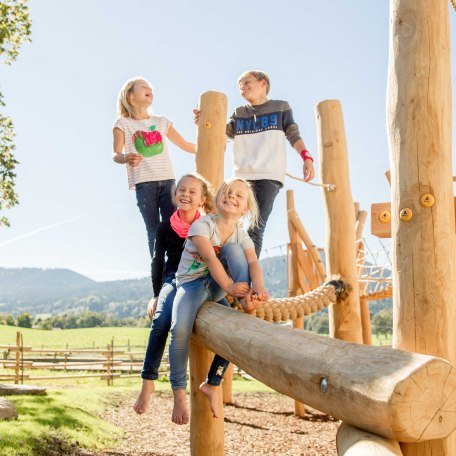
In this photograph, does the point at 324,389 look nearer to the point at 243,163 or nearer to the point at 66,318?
the point at 243,163

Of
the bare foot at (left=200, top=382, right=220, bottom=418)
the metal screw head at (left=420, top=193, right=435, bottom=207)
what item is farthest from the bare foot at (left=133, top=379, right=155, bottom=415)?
the metal screw head at (left=420, top=193, right=435, bottom=207)

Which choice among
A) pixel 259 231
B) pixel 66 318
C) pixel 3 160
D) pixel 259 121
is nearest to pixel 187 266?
pixel 259 231

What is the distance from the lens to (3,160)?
11.8m

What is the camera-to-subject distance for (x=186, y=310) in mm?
3279

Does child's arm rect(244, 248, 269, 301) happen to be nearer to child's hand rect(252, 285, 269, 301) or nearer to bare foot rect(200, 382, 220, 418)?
child's hand rect(252, 285, 269, 301)

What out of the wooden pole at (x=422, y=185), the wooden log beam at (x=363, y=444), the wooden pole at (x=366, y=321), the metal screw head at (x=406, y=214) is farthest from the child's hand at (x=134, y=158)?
the wooden pole at (x=366, y=321)

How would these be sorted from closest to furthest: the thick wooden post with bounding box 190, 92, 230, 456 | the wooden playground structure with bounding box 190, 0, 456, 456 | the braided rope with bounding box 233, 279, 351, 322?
1. the wooden playground structure with bounding box 190, 0, 456, 456
2. the braided rope with bounding box 233, 279, 351, 322
3. the thick wooden post with bounding box 190, 92, 230, 456

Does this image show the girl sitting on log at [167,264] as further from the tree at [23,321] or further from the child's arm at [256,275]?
the tree at [23,321]

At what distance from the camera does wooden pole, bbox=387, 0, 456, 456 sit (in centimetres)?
309

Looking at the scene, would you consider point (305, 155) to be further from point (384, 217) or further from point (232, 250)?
point (232, 250)

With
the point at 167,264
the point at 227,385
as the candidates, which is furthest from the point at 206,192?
the point at 227,385

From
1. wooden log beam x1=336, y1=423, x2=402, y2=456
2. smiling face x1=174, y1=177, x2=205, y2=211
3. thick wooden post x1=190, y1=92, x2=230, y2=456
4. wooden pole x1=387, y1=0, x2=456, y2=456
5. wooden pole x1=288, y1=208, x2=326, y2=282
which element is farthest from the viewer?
wooden pole x1=288, y1=208, x2=326, y2=282

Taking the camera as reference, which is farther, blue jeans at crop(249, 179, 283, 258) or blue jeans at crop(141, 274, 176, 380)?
blue jeans at crop(249, 179, 283, 258)

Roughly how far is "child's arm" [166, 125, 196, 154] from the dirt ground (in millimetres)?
4410
